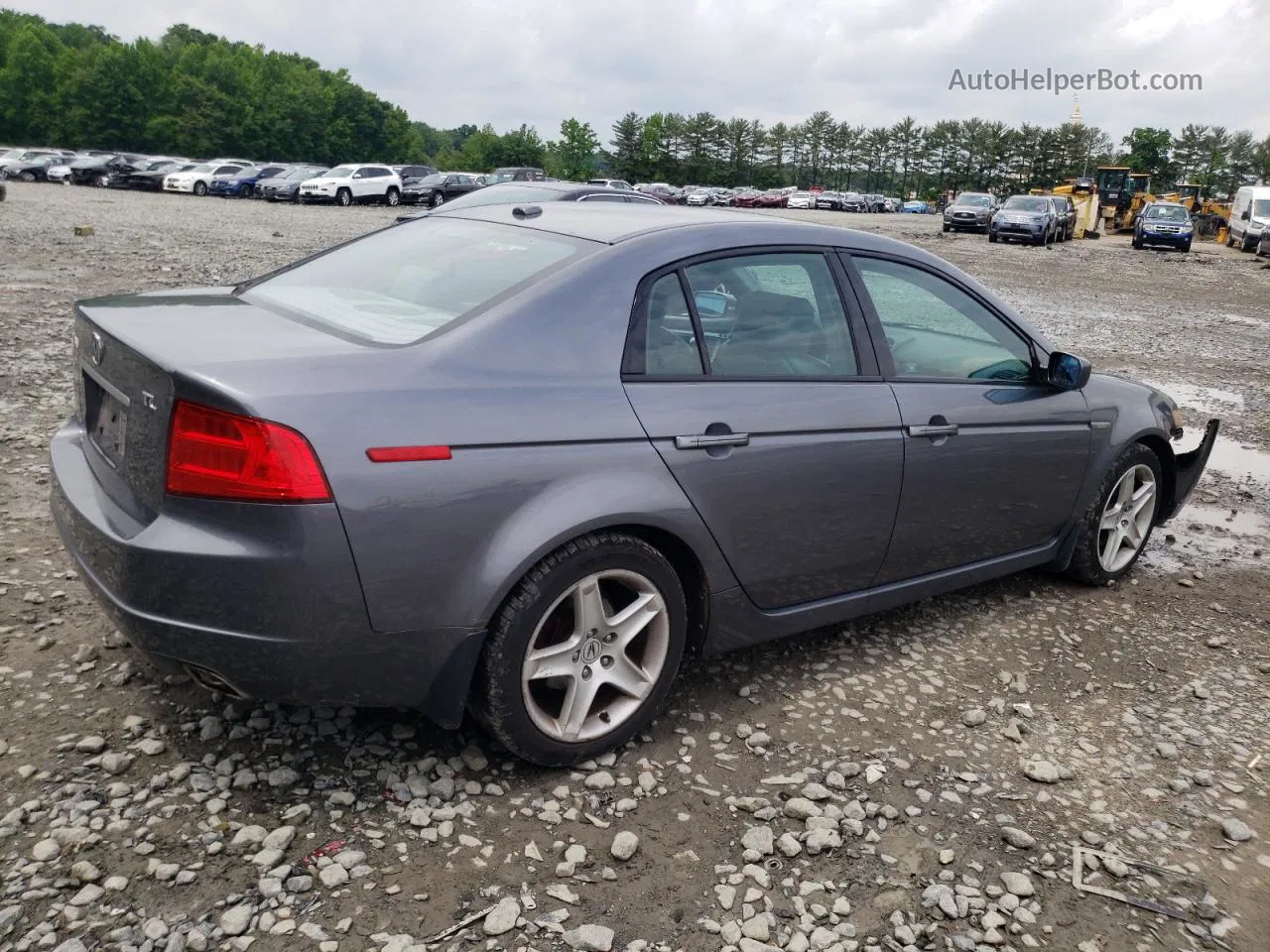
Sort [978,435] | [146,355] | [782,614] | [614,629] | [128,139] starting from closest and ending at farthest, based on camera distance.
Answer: [146,355]
[614,629]
[782,614]
[978,435]
[128,139]

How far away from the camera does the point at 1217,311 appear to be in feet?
57.0

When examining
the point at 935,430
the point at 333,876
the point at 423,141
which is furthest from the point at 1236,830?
the point at 423,141

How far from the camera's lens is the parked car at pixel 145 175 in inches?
1826

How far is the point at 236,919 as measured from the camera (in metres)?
2.38

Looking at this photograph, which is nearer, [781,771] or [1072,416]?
[781,771]

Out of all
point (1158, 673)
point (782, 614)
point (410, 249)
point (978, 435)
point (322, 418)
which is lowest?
point (1158, 673)

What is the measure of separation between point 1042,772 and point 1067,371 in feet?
5.46

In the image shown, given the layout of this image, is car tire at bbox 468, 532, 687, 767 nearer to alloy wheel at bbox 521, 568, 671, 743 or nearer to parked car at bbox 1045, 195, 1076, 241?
alloy wheel at bbox 521, 568, 671, 743

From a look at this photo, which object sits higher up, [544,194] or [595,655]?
[544,194]

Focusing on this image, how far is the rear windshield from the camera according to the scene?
120 inches

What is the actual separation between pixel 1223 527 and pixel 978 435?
2909mm

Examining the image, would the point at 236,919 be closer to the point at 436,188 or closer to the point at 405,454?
the point at 405,454

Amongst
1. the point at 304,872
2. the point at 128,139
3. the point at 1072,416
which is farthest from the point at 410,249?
the point at 128,139

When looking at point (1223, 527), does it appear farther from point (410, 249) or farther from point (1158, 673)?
point (410, 249)
